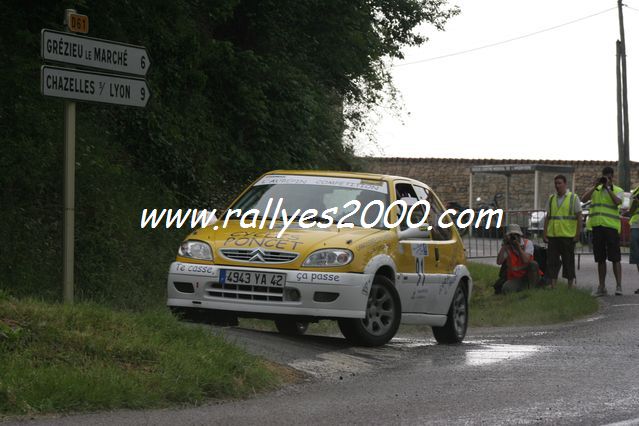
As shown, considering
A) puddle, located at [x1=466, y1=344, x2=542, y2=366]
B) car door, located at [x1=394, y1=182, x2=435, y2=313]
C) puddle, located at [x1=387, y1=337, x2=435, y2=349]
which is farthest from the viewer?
puddle, located at [x1=387, y1=337, x2=435, y2=349]

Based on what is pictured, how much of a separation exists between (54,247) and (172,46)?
196 inches

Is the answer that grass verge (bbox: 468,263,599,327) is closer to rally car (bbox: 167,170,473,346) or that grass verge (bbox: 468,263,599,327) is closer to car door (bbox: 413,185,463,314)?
car door (bbox: 413,185,463,314)

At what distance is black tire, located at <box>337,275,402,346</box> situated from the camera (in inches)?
476

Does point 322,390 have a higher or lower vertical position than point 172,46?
lower

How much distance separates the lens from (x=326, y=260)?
11922mm

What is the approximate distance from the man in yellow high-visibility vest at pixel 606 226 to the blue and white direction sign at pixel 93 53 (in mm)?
10812

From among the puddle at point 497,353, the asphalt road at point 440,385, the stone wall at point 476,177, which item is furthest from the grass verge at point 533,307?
the stone wall at point 476,177

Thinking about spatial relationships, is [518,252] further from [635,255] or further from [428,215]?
[428,215]

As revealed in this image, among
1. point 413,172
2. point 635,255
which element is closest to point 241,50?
point 635,255

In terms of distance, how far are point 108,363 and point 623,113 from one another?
1624 inches

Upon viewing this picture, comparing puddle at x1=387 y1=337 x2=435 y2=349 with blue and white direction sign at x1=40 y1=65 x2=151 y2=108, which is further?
puddle at x1=387 y1=337 x2=435 y2=349

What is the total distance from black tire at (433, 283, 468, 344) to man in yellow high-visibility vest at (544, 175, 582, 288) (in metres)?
6.48

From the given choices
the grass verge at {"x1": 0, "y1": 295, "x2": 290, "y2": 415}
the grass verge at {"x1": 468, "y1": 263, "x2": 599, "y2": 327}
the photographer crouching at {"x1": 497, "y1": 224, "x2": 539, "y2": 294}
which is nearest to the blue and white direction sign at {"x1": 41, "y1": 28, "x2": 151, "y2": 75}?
the grass verge at {"x1": 0, "y1": 295, "x2": 290, "y2": 415}

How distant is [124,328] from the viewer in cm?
986
